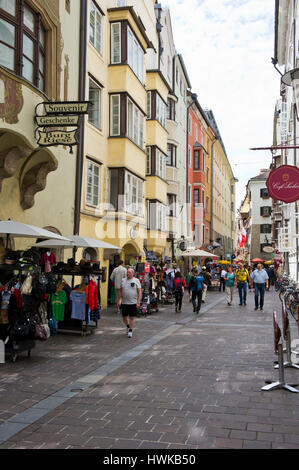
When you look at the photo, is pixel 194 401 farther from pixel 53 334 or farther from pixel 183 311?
pixel 183 311

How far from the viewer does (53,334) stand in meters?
11.6

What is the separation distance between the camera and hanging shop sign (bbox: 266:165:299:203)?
44.9 ft

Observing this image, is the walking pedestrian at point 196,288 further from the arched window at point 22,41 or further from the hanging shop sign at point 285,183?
the arched window at point 22,41

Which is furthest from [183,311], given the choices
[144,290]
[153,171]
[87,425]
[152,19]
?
[152,19]

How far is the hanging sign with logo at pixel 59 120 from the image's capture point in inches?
440

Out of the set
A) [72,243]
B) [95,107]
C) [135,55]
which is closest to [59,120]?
[72,243]

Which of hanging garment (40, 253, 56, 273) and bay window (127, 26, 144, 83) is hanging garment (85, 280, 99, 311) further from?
bay window (127, 26, 144, 83)

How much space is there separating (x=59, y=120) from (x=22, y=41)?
6.52 feet

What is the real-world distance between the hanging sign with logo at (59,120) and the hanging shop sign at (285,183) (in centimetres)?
578

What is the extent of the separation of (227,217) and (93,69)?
55.4 metres

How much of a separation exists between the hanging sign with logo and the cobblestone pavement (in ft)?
15.5

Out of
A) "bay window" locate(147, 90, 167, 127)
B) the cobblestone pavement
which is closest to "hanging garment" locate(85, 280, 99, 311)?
the cobblestone pavement

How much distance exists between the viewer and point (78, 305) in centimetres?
1184

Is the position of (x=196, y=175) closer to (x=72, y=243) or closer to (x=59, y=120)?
(x=72, y=243)
